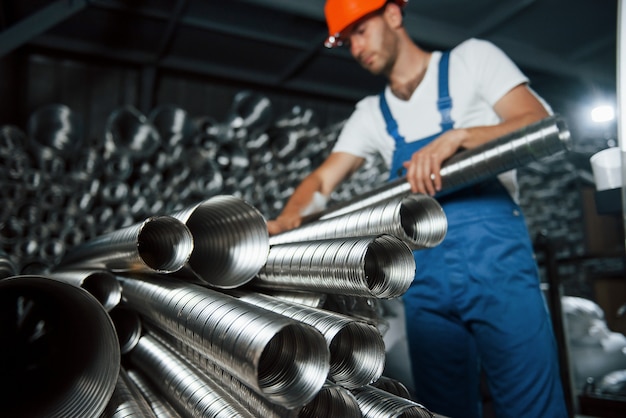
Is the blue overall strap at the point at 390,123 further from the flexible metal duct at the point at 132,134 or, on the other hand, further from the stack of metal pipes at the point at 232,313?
the flexible metal duct at the point at 132,134

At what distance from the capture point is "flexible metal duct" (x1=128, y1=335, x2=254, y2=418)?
0.65 metres

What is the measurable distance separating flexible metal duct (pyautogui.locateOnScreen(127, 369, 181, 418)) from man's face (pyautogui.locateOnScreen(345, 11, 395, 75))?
3.47ft

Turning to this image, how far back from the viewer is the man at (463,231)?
1165 mm

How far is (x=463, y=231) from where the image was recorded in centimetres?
126

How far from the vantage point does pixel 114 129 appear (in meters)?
2.74

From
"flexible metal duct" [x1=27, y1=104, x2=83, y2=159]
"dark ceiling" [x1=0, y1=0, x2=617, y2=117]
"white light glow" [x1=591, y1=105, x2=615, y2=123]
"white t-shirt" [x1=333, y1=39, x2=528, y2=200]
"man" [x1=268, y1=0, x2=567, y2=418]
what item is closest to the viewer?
"man" [x1=268, y1=0, x2=567, y2=418]

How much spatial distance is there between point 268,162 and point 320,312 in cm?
265

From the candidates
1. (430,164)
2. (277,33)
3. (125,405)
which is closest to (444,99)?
(430,164)

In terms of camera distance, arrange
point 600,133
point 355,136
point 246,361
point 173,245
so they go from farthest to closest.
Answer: point 600,133 → point 355,136 → point 173,245 → point 246,361

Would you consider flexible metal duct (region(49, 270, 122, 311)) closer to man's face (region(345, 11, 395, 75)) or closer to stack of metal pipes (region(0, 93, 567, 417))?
stack of metal pipes (region(0, 93, 567, 417))

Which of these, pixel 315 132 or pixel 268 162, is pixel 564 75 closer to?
pixel 315 132

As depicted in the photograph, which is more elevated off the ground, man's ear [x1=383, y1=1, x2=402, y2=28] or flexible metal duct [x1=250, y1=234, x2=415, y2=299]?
man's ear [x1=383, y1=1, x2=402, y2=28]

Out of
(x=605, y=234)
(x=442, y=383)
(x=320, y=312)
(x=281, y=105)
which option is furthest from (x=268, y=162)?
(x=605, y=234)

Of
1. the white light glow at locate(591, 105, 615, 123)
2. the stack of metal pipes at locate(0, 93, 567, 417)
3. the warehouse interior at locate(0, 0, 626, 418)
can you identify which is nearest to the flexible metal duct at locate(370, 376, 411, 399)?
the stack of metal pipes at locate(0, 93, 567, 417)
